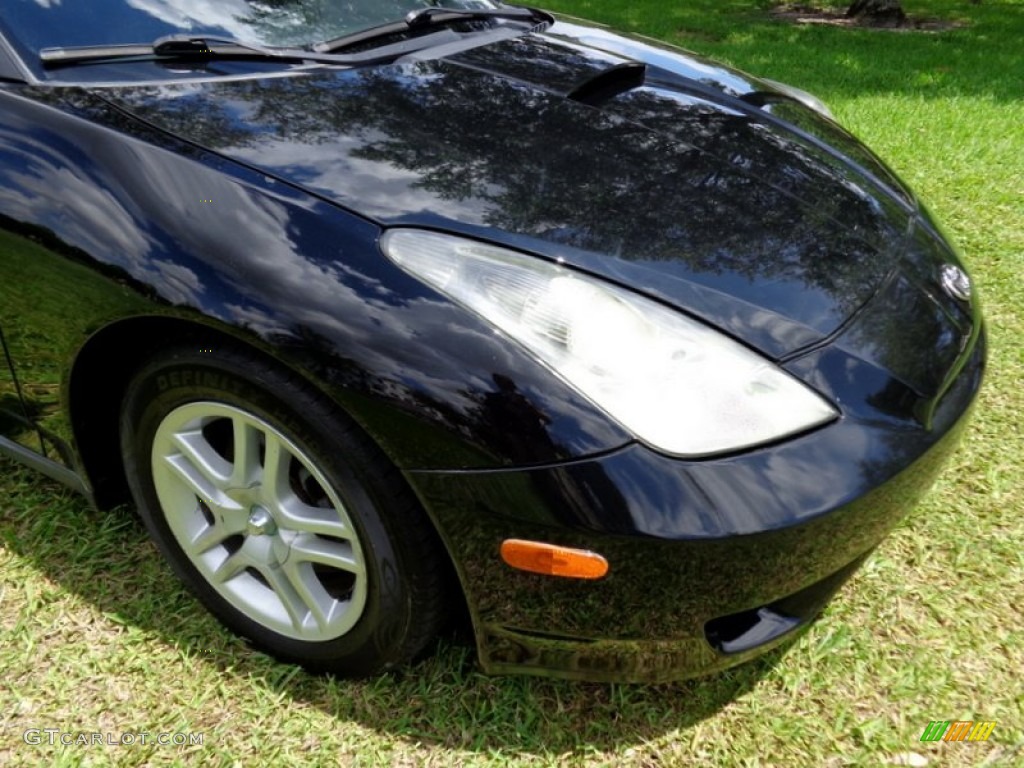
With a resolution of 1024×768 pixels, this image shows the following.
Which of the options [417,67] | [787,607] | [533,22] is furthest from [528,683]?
[533,22]

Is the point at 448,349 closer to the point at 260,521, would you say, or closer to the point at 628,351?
the point at 628,351

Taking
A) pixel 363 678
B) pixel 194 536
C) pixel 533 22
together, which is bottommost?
pixel 363 678

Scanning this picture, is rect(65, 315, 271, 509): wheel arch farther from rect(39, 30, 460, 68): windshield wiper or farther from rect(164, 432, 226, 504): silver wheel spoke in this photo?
rect(39, 30, 460, 68): windshield wiper

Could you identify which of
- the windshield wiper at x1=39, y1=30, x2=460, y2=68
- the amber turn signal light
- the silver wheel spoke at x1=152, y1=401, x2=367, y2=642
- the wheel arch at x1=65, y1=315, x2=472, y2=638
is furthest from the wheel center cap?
the windshield wiper at x1=39, y1=30, x2=460, y2=68

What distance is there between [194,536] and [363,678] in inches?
18.9

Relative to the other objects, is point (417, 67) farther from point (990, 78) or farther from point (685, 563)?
point (990, 78)

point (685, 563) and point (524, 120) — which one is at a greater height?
point (524, 120)

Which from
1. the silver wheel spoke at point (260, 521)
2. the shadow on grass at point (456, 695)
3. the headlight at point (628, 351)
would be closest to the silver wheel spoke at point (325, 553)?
the silver wheel spoke at point (260, 521)

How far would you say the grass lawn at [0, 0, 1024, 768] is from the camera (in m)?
1.73

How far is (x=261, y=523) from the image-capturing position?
1761 mm

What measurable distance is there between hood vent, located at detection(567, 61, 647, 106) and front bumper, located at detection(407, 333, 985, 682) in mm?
1086

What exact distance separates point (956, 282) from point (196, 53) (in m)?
1.84

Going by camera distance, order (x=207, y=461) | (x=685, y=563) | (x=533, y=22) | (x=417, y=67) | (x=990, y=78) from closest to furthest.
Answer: (x=685, y=563) → (x=207, y=461) → (x=417, y=67) → (x=533, y=22) → (x=990, y=78)

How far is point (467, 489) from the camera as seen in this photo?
1.42 m
